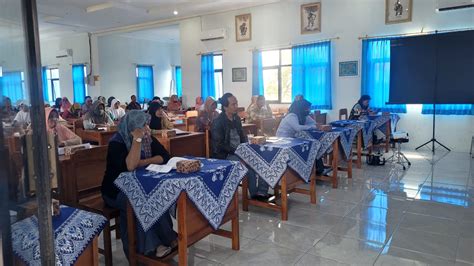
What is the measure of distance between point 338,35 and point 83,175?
6.41 metres

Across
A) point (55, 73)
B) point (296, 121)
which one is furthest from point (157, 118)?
point (55, 73)

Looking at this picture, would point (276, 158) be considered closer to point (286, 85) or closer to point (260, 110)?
point (260, 110)

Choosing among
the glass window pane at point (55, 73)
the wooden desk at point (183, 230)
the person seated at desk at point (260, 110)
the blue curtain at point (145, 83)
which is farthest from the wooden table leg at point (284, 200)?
the glass window pane at point (55, 73)

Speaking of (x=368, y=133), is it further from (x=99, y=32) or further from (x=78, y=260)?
(x=99, y=32)

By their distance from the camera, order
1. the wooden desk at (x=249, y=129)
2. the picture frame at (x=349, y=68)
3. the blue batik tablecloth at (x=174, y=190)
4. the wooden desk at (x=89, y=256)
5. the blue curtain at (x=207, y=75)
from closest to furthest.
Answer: the wooden desk at (x=89, y=256), the blue batik tablecloth at (x=174, y=190), the wooden desk at (x=249, y=129), the picture frame at (x=349, y=68), the blue curtain at (x=207, y=75)

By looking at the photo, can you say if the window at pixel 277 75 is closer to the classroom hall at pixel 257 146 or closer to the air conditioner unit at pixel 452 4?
the classroom hall at pixel 257 146

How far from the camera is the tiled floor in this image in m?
2.52

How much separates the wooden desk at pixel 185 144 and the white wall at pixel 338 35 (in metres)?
4.50

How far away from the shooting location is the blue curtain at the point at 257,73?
8.66m

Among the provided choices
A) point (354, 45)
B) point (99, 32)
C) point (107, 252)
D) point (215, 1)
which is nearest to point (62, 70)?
point (99, 32)

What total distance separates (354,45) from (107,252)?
21.5 feet

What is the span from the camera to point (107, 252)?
237 cm

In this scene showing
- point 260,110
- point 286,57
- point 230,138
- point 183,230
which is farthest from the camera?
point 286,57

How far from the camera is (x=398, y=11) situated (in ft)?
22.3
